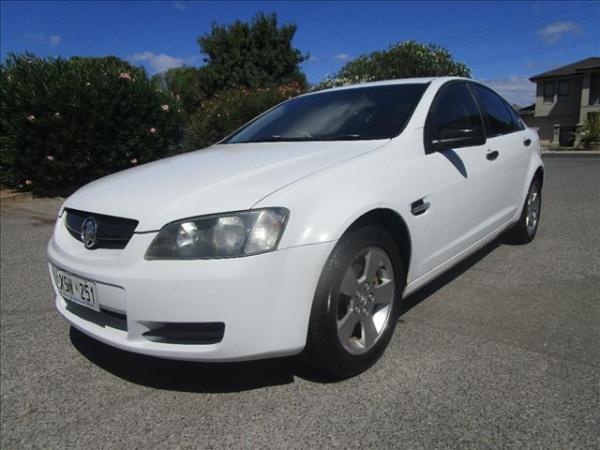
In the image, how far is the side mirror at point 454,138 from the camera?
2844 millimetres

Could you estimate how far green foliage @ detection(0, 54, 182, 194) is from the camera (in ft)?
29.1

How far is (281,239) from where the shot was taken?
1.98 m

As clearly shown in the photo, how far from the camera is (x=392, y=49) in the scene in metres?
31.1

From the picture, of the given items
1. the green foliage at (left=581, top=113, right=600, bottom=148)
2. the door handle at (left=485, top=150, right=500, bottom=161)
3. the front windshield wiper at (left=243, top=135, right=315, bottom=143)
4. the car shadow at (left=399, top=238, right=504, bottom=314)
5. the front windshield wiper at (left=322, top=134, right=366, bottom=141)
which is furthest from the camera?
the green foliage at (left=581, top=113, right=600, bottom=148)

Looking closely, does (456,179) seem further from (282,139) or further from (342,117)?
(282,139)

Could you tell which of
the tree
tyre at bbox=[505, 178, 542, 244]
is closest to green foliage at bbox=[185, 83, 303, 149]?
tyre at bbox=[505, 178, 542, 244]

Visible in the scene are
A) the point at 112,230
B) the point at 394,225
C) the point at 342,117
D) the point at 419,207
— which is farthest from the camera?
the point at 342,117

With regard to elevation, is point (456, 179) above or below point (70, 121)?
below

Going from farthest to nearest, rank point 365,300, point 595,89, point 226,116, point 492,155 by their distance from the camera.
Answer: point 595,89, point 226,116, point 492,155, point 365,300

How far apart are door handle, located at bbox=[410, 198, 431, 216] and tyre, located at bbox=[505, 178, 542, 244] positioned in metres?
2.16

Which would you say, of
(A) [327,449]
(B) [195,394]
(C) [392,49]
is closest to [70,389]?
(B) [195,394]

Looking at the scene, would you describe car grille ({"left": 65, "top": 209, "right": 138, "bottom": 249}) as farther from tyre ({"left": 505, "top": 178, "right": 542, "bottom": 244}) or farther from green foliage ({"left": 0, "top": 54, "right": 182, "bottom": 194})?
green foliage ({"left": 0, "top": 54, "right": 182, "bottom": 194})

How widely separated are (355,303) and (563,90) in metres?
41.0

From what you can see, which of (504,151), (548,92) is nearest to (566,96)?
(548,92)
